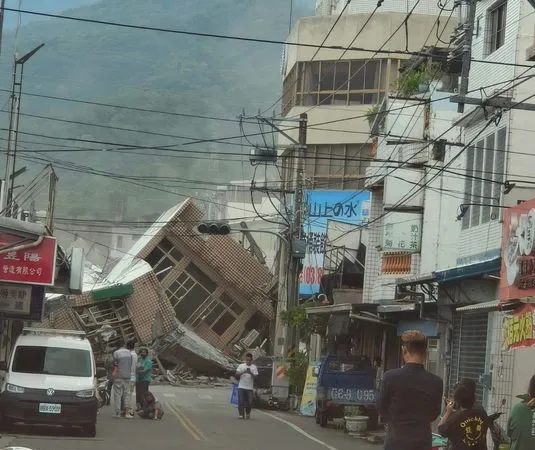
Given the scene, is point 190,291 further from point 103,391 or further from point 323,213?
point 103,391

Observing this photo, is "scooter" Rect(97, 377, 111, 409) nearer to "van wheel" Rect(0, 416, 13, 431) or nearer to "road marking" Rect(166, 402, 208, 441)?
"road marking" Rect(166, 402, 208, 441)

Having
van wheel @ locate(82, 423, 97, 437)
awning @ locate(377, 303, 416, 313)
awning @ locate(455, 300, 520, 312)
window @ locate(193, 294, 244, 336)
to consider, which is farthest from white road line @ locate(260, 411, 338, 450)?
window @ locate(193, 294, 244, 336)

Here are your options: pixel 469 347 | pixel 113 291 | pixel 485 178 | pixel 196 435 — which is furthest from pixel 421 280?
pixel 113 291

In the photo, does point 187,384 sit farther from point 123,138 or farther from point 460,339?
point 123,138

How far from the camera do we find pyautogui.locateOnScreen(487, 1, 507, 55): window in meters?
26.0

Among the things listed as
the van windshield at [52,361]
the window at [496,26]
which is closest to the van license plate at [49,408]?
→ the van windshield at [52,361]

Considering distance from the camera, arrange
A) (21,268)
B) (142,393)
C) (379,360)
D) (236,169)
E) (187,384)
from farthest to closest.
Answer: (236,169), (187,384), (379,360), (142,393), (21,268)

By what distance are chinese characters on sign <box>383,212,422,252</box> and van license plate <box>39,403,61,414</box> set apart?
42.9 feet

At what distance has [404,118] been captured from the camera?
108 feet

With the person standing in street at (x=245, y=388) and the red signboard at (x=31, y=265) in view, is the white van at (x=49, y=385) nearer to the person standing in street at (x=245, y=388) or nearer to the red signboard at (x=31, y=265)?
the red signboard at (x=31, y=265)

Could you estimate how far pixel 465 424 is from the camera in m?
10.5

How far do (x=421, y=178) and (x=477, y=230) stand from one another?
633cm

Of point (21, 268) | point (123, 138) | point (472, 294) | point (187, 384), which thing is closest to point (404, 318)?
point (472, 294)

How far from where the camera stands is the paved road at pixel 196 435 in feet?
68.3
